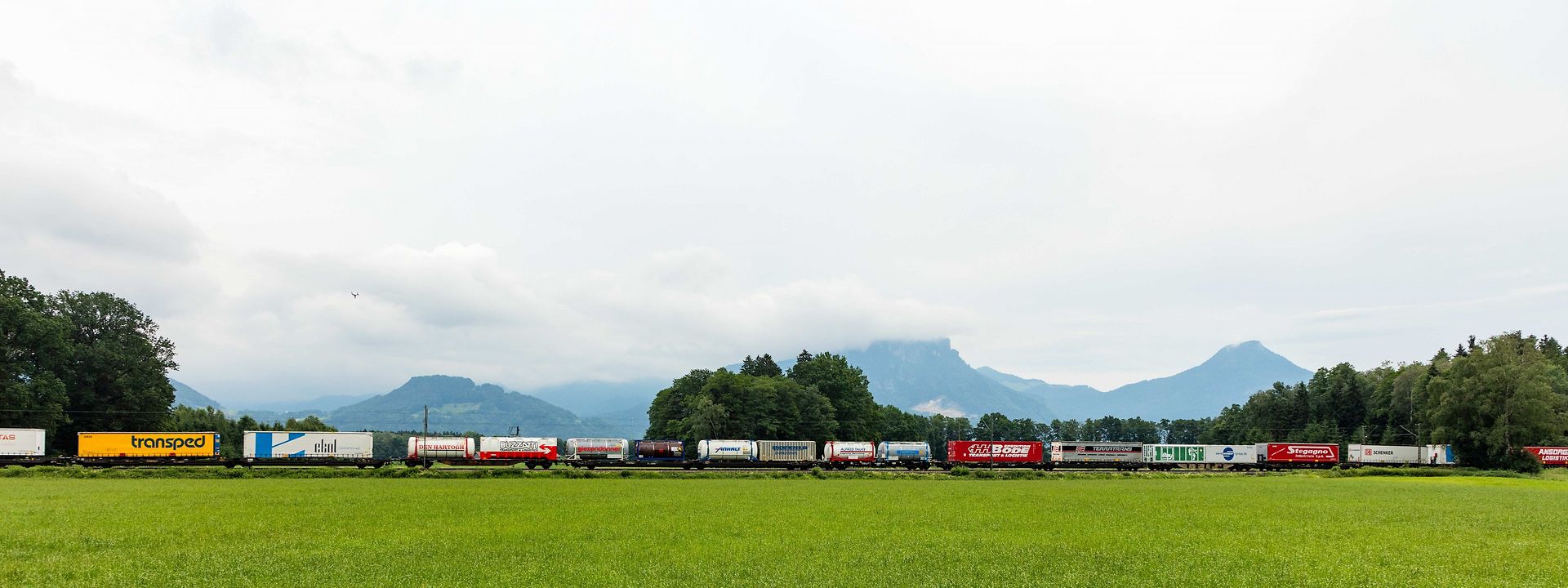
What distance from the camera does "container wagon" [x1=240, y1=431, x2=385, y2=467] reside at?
254 ft

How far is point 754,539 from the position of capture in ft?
91.1

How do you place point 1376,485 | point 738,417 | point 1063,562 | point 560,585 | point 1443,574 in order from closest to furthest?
point 560,585
point 1443,574
point 1063,562
point 1376,485
point 738,417

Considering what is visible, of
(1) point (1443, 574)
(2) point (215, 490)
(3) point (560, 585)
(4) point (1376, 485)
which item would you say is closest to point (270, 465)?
(2) point (215, 490)

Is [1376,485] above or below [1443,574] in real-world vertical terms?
below

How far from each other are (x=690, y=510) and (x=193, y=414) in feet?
475

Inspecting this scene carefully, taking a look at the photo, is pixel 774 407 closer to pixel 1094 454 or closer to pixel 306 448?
pixel 1094 454

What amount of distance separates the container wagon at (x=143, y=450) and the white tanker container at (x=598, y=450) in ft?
116

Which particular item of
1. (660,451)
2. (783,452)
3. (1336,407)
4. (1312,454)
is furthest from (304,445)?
(1336,407)

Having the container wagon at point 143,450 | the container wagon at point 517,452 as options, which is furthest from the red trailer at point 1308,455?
the container wagon at point 143,450

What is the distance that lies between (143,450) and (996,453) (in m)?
87.8

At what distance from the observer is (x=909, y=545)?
26.2 metres

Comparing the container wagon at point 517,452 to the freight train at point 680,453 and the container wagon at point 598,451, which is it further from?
the container wagon at point 598,451

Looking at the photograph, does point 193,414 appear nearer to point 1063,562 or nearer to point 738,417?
point 738,417

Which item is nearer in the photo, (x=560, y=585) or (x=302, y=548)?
(x=560, y=585)
